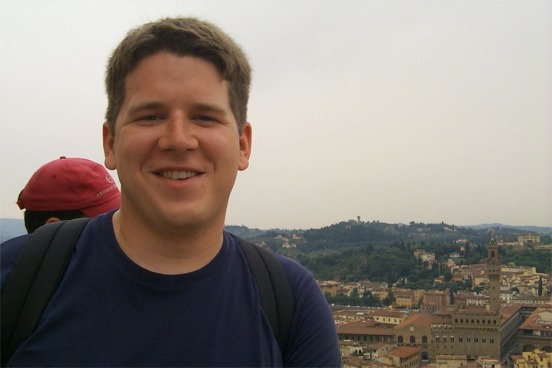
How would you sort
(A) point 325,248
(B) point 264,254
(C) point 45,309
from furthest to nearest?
(A) point 325,248
(B) point 264,254
(C) point 45,309

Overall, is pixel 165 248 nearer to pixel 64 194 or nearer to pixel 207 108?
pixel 207 108

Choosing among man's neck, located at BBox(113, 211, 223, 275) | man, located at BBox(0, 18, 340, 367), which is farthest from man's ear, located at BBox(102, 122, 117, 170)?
man's neck, located at BBox(113, 211, 223, 275)

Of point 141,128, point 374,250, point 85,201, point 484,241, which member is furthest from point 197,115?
point 484,241

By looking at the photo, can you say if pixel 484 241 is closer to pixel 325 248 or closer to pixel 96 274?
pixel 325 248

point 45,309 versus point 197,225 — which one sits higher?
point 197,225

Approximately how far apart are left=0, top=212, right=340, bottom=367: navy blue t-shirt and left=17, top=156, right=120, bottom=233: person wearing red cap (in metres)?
0.54

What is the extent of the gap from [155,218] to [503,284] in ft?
120

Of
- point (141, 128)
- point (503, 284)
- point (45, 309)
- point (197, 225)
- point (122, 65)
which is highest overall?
point (122, 65)

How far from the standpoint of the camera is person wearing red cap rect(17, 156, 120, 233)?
5.12ft

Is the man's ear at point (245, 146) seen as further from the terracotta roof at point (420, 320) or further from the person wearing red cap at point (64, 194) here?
A: the terracotta roof at point (420, 320)

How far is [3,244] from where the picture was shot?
1.01 m

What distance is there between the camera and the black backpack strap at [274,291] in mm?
1013

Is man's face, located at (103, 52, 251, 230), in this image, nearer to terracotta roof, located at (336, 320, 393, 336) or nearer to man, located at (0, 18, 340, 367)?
man, located at (0, 18, 340, 367)

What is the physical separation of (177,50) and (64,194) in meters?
0.70
